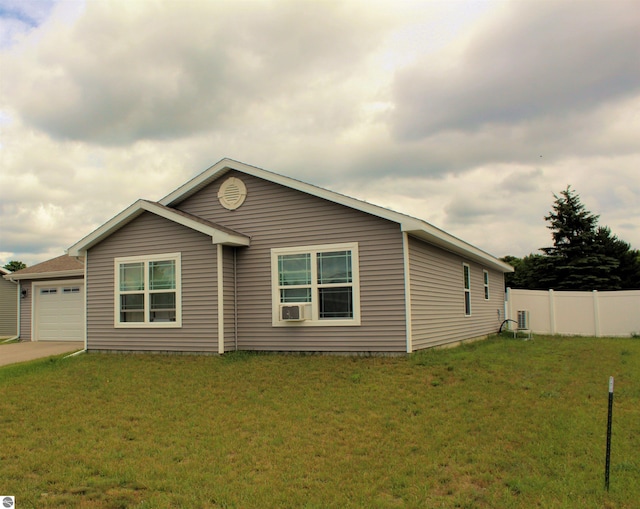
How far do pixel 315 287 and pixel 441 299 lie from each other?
3500 mm

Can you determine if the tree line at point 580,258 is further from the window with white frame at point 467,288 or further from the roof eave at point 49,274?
the roof eave at point 49,274

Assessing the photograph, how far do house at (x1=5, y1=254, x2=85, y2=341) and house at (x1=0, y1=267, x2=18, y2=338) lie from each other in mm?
2909

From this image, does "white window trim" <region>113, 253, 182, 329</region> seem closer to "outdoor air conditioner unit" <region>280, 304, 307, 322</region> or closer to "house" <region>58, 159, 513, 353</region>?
"house" <region>58, 159, 513, 353</region>

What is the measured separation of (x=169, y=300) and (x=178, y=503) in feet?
27.1

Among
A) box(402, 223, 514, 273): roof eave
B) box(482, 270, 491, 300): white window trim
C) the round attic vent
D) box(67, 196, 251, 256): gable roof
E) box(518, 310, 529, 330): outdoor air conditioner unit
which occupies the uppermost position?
the round attic vent

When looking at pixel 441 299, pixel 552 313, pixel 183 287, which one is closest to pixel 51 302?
pixel 183 287

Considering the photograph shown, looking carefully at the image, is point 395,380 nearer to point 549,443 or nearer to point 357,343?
point 357,343

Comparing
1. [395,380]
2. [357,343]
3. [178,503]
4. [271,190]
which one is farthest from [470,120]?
[178,503]

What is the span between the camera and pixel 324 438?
632cm

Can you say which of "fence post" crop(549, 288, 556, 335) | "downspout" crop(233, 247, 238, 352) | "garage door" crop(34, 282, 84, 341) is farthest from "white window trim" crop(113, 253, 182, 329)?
"fence post" crop(549, 288, 556, 335)

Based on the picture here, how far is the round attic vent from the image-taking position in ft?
41.9

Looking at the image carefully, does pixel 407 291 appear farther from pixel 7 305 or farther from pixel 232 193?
pixel 7 305

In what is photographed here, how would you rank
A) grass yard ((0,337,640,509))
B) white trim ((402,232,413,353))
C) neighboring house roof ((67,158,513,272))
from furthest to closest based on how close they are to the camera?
neighboring house roof ((67,158,513,272)), white trim ((402,232,413,353)), grass yard ((0,337,640,509))

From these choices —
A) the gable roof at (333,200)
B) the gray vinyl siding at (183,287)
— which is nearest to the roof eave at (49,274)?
the gray vinyl siding at (183,287)
